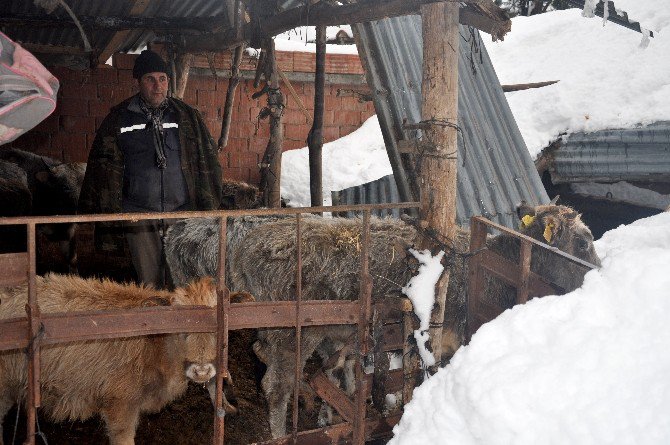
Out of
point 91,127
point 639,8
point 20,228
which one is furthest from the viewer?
point 639,8

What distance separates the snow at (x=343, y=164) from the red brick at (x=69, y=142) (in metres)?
2.96

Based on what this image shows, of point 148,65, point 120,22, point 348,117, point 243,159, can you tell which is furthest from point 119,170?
point 348,117

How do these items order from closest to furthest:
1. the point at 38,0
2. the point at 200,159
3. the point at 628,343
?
the point at 628,343
the point at 38,0
the point at 200,159

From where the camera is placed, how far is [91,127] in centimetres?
941

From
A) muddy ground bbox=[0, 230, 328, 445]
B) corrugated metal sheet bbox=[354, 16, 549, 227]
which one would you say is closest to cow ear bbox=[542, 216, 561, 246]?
corrugated metal sheet bbox=[354, 16, 549, 227]

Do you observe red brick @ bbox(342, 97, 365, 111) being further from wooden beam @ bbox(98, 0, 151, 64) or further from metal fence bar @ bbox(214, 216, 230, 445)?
metal fence bar @ bbox(214, 216, 230, 445)

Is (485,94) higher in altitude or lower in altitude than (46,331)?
higher

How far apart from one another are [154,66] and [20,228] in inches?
145

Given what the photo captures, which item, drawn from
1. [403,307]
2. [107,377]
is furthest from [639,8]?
[107,377]

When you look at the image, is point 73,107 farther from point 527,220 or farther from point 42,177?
point 527,220

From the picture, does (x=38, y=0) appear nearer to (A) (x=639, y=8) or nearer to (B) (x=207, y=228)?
(B) (x=207, y=228)

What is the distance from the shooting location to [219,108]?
10.1 meters

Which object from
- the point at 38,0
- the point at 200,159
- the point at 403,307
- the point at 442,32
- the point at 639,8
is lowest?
the point at 403,307

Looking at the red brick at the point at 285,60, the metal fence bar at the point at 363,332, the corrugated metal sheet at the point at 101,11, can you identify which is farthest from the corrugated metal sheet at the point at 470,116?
the red brick at the point at 285,60
